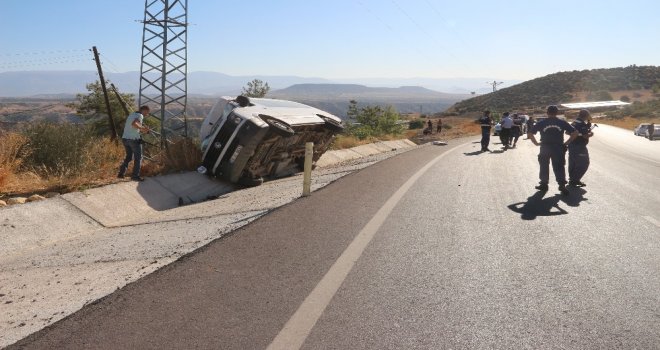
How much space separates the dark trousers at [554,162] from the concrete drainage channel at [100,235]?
4.14 m

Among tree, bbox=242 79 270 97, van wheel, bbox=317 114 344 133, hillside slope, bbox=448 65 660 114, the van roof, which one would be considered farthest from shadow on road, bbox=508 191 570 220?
hillside slope, bbox=448 65 660 114

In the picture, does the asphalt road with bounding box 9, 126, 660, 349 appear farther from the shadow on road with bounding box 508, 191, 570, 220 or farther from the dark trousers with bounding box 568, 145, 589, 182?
the dark trousers with bounding box 568, 145, 589, 182

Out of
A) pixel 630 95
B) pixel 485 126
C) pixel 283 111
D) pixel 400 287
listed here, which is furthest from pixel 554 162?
pixel 630 95

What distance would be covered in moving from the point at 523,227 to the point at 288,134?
603cm

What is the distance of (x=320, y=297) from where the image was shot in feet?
12.9

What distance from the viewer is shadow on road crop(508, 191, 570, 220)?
7443 millimetres

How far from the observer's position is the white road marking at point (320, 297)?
10.6 ft

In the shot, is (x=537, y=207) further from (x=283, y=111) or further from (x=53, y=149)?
(x=53, y=149)

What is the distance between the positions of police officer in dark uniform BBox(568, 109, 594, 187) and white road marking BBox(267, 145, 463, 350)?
554 centimetres

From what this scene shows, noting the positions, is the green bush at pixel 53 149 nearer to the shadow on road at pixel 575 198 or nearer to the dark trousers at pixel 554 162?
the dark trousers at pixel 554 162

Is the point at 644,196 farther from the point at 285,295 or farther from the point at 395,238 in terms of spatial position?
the point at 285,295

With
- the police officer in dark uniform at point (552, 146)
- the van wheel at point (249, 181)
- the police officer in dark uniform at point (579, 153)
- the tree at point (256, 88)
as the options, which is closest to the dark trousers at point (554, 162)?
the police officer in dark uniform at point (552, 146)

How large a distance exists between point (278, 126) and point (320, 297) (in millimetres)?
7591

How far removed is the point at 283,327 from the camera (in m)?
3.40
